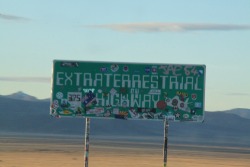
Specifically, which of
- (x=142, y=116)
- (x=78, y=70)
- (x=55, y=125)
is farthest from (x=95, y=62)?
(x=55, y=125)

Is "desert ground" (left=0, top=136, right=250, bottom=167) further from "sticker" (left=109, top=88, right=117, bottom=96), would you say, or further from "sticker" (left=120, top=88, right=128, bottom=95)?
"sticker" (left=120, top=88, right=128, bottom=95)

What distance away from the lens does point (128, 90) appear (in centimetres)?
2877

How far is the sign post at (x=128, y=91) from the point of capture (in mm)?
28531

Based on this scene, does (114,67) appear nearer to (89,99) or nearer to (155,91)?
(89,99)

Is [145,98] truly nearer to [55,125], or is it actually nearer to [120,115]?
[120,115]

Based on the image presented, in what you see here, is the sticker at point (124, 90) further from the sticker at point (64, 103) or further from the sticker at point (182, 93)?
the sticker at point (64, 103)

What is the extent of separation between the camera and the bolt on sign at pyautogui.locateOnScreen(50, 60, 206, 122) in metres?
28.5

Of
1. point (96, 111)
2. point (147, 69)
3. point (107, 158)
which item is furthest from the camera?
point (107, 158)

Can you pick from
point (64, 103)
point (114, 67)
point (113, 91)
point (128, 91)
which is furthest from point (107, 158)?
point (114, 67)

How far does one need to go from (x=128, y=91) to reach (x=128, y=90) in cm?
4

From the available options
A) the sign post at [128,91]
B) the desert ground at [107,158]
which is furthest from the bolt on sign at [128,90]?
the desert ground at [107,158]

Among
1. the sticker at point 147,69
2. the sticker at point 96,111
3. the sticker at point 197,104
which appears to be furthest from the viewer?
the sticker at point 96,111

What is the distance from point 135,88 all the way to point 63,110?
9.19 feet

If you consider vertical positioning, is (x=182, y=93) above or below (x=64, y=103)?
above
